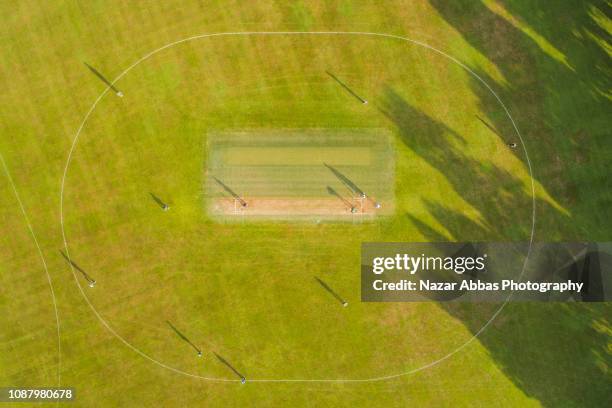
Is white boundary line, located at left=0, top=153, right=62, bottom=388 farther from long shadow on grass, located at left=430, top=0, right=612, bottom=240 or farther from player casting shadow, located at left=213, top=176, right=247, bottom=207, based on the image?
long shadow on grass, located at left=430, top=0, right=612, bottom=240

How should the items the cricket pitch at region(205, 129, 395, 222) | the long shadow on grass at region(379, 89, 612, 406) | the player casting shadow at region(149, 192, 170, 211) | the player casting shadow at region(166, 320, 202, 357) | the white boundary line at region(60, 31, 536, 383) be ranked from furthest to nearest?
the player casting shadow at region(149, 192, 170, 211) < the cricket pitch at region(205, 129, 395, 222) < the player casting shadow at region(166, 320, 202, 357) < the white boundary line at region(60, 31, 536, 383) < the long shadow on grass at region(379, 89, 612, 406)

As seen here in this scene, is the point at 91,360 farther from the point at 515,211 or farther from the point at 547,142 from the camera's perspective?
the point at 547,142

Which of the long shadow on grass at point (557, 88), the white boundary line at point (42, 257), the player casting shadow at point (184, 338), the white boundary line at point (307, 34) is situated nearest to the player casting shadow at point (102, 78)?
the white boundary line at point (307, 34)

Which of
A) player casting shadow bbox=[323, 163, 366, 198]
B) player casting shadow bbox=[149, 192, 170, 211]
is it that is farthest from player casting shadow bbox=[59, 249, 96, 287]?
player casting shadow bbox=[323, 163, 366, 198]

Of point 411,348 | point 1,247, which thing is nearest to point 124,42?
point 1,247

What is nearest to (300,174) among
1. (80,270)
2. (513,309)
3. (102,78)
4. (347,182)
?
(347,182)
